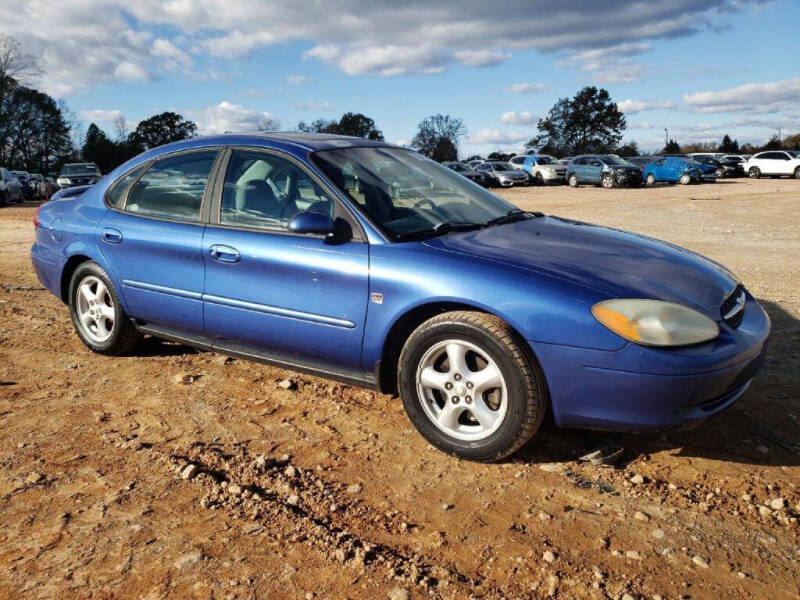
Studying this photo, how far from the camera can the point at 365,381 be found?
3.53 meters

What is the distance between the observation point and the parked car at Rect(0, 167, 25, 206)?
23.8m

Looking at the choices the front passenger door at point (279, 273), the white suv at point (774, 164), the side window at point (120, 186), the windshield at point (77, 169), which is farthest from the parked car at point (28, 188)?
the white suv at point (774, 164)

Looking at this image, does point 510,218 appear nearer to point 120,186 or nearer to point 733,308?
point 733,308

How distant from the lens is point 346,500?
2.88 metres

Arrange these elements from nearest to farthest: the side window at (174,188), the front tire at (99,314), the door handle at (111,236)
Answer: the side window at (174,188) < the door handle at (111,236) < the front tire at (99,314)

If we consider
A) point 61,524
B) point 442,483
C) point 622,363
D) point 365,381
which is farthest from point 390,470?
point 61,524

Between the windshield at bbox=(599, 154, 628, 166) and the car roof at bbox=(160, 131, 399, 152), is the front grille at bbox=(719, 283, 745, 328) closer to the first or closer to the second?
the car roof at bbox=(160, 131, 399, 152)

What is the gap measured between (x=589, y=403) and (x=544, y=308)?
459 millimetres

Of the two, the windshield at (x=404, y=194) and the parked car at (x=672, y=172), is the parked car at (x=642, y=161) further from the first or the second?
the windshield at (x=404, y=194)

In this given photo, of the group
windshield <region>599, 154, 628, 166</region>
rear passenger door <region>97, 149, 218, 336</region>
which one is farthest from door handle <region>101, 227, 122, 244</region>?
windshield <region>599, 154, 628, 166</region>

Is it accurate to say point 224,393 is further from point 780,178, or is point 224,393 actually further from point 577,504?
point 780,178

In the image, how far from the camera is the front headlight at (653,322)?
2.85 meters

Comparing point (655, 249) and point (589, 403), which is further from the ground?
point (655, 249)

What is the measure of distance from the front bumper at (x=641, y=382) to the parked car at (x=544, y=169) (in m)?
33.4
